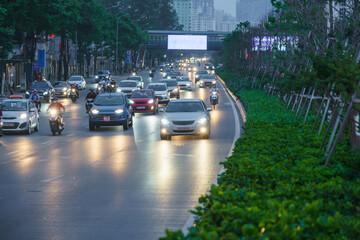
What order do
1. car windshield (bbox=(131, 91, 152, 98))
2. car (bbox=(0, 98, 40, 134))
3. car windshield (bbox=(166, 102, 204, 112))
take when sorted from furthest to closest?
car windshield (bbox=(131, 91, 152, 98)) < car (bbox=(0, 98, 40, 134)) < car windshield (bbox=(166, 102, 204, 112))

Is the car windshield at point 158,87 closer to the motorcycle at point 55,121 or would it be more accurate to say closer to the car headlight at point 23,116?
the car headlight at point 23,116

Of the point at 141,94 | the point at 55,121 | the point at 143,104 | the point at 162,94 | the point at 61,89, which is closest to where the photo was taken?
the point at 55,121

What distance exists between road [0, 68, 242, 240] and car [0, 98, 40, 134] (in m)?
1.59

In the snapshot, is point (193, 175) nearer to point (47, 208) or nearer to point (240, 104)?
point (47, 208)

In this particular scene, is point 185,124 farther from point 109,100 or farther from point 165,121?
point 109,100

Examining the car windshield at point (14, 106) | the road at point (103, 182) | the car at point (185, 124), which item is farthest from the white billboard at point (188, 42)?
the car at point (185, 124)

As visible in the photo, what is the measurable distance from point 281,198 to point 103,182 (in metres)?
7.85

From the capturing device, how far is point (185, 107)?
28.4m

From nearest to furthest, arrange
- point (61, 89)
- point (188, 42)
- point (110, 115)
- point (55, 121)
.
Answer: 1. point (55, 121)
2. point (110, 115)
3. point (61, 89)
4. point (188, 42)

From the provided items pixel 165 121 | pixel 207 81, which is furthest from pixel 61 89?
pixel 165 121

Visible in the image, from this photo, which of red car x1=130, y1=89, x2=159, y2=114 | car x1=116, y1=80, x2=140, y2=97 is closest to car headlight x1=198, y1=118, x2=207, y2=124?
red car x1=130, y1=89, x2=159, y2=114

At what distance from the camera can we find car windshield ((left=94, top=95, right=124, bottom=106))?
33791 millimetres

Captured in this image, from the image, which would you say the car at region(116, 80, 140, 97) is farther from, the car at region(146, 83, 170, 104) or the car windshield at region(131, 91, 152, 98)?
the car windshield at region(131, 91, 152, 98)

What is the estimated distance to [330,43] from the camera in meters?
26.2
